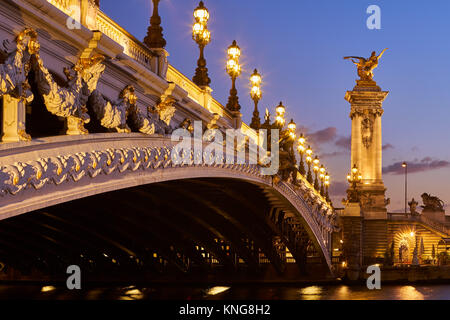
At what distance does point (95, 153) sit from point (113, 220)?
18.5 metres

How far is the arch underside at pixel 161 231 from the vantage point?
28.7 m

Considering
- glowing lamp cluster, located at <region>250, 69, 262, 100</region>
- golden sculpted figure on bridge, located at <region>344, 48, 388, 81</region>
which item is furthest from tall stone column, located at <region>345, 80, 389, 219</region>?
glowing lamp cluster, located at <region>250, 69, 262, 100</region>

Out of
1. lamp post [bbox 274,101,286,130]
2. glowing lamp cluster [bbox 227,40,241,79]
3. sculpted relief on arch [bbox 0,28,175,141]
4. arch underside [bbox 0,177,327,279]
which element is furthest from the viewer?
lamp post [bbox 274,101,286,130]

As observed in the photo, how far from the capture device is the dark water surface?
37375 millimetres

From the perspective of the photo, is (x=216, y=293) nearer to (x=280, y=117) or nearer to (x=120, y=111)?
(x=280, y=117)

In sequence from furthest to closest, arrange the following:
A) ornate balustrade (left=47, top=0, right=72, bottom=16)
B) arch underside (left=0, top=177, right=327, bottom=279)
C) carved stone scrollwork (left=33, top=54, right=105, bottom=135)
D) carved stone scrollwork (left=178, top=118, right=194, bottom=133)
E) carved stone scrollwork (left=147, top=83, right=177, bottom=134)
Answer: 1. arch underside (left=0, top=177, right=327, bottom=279)
2. carved stone scrollwork (left=178, top=118, right=194, bottom=133)
3. carved stone scrollwork (left=147, top=83, right=177, bottom=134)
4. ornate balustrade (left=47, top=0, right=72, bottom=16)
5. carved stone scrollwork (left=33, top=54, right=105, bottom=135)

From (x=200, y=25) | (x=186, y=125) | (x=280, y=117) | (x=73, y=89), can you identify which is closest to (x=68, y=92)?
(x=73, y=89)

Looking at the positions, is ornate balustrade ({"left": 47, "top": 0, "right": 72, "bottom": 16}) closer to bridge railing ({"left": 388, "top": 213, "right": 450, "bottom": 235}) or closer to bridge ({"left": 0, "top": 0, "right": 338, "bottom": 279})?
bridge ({"left": 0, "top": 0, "right": 338, "bottom": 279})

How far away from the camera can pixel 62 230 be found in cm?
3009

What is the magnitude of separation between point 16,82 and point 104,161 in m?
3.31

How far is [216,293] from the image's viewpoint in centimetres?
3991

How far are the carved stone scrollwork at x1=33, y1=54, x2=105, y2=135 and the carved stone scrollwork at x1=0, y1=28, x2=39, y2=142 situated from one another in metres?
0.31

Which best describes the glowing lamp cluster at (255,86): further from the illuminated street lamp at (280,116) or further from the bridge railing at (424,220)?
the bridge railing at (424,220)

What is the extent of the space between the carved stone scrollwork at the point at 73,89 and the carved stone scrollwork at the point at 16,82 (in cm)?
31
